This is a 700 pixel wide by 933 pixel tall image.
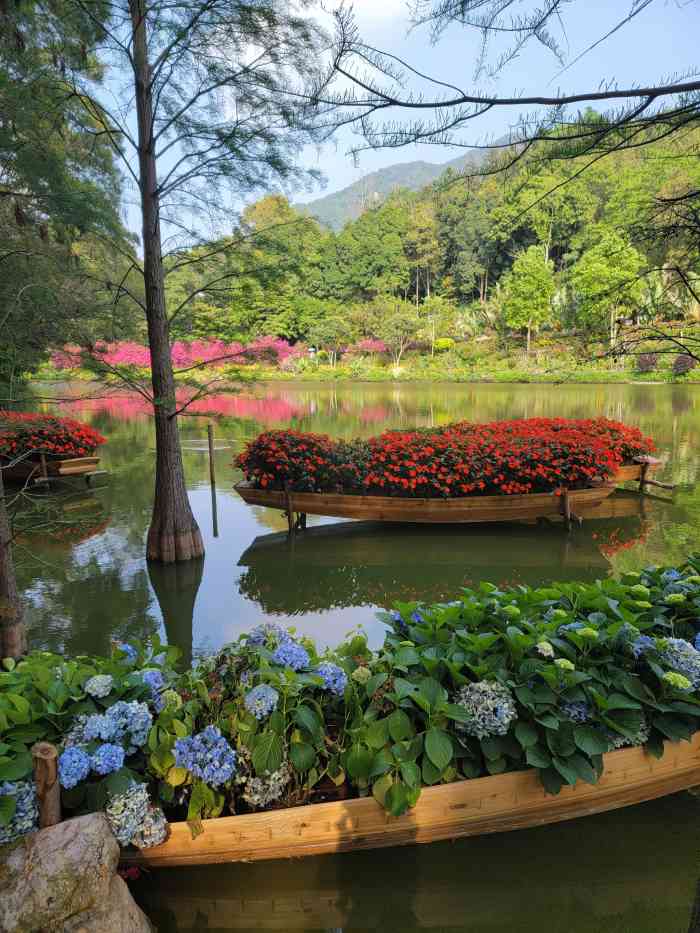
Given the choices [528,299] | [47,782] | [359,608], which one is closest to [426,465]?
[359,608]

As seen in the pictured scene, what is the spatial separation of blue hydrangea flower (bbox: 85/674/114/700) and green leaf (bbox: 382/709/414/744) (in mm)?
1108

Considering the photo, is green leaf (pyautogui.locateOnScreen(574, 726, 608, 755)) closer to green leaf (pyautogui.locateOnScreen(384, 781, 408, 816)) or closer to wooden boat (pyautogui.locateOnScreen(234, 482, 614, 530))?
green leaf (pyautogui.locateOnScreen(384, 781, 408, 816))

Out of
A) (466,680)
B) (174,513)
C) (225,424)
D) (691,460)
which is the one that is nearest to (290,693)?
(466,680)

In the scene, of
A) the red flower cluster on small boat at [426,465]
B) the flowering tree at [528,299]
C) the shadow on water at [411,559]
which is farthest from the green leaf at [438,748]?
the flowering tree at [528,299]

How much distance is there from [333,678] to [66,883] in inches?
42.7

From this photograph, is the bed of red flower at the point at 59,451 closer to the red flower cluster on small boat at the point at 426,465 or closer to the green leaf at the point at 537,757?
the red flower cluster on small boat at the point at 426,465

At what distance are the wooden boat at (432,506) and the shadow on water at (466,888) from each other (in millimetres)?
5186

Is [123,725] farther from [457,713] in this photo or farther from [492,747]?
[492,747]

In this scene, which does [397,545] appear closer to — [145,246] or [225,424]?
[225,424]

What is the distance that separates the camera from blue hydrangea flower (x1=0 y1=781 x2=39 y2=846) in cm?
203

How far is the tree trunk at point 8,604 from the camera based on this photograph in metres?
3.68

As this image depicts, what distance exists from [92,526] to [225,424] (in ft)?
11.7

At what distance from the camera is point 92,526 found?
337 inches

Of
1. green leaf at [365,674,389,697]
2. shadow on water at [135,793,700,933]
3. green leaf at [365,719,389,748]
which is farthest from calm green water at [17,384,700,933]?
green leaf at [365,674,389,697]
